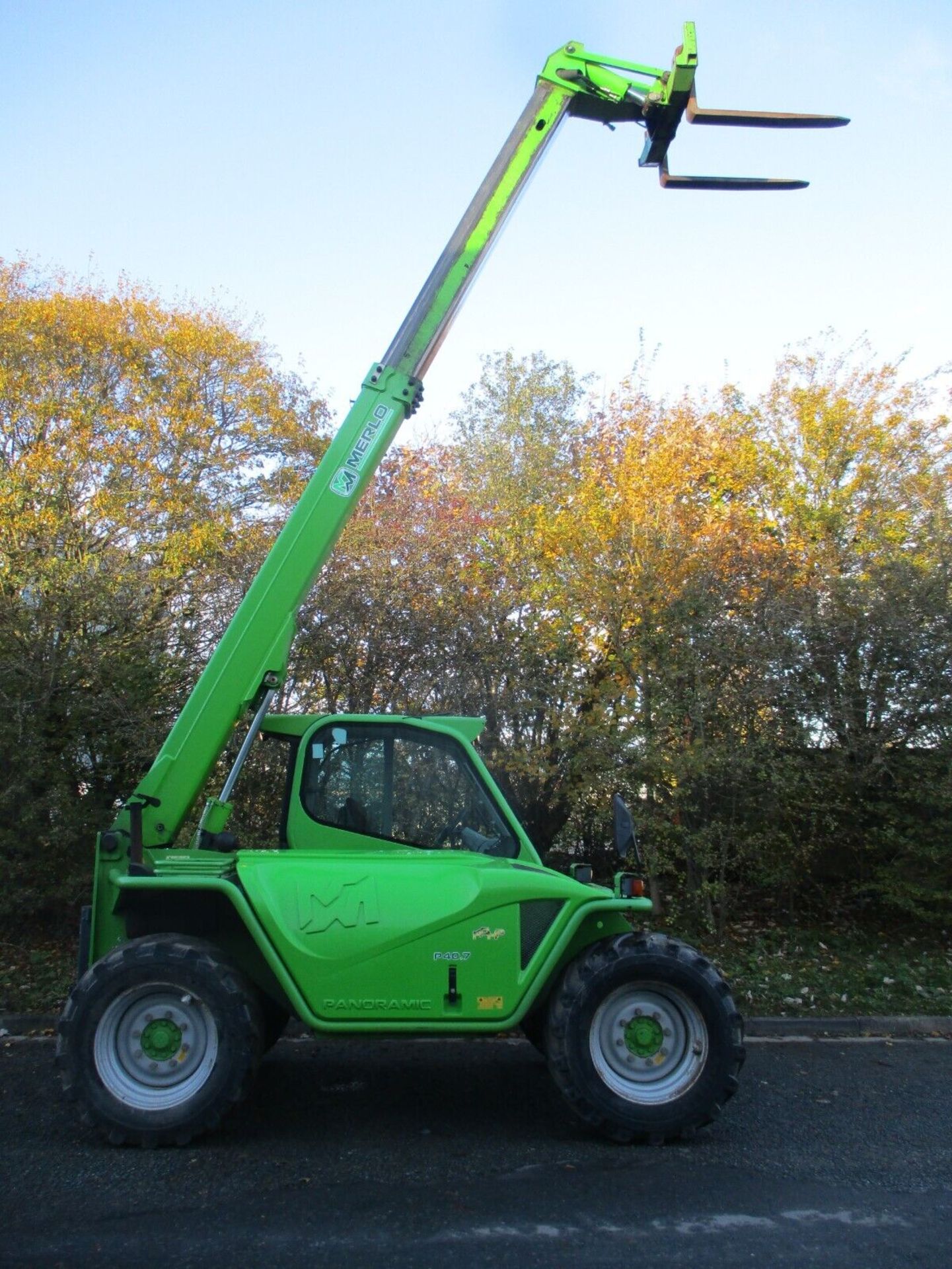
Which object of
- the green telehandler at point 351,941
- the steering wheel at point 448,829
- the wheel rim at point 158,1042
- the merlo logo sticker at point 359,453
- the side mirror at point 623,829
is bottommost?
the wheel rim at point 158,1042

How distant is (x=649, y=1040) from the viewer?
516 centimetres

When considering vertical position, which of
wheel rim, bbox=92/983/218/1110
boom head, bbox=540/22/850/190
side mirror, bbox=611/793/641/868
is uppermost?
boom head, bbox=540/22/850/190

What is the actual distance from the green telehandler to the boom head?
4.03 m

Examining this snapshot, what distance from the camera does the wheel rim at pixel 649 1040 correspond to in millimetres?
5090

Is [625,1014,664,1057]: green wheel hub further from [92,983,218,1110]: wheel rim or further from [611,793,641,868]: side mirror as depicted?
[92,983,218,1110]: wheel rim

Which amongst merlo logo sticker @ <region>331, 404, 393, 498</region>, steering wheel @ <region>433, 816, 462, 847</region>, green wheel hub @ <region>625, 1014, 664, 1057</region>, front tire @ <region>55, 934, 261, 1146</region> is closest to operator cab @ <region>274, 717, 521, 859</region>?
steering wheel @ <region>433, 816, 462, 847</region>

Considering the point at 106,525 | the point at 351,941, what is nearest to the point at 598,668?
the point at 351,941

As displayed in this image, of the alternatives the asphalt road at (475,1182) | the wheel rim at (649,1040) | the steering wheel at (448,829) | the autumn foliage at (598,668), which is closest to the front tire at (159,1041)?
the asphalt road at (475,1182)

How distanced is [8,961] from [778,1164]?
22.9ft

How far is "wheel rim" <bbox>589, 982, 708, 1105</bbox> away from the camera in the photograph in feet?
16.7

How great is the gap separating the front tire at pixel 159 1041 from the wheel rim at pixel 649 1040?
1.80 m

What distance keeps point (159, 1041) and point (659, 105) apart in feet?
21.3

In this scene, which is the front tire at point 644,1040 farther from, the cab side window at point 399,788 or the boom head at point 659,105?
the boom head at point 659,105

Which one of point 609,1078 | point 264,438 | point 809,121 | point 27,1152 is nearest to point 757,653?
point 809,121
